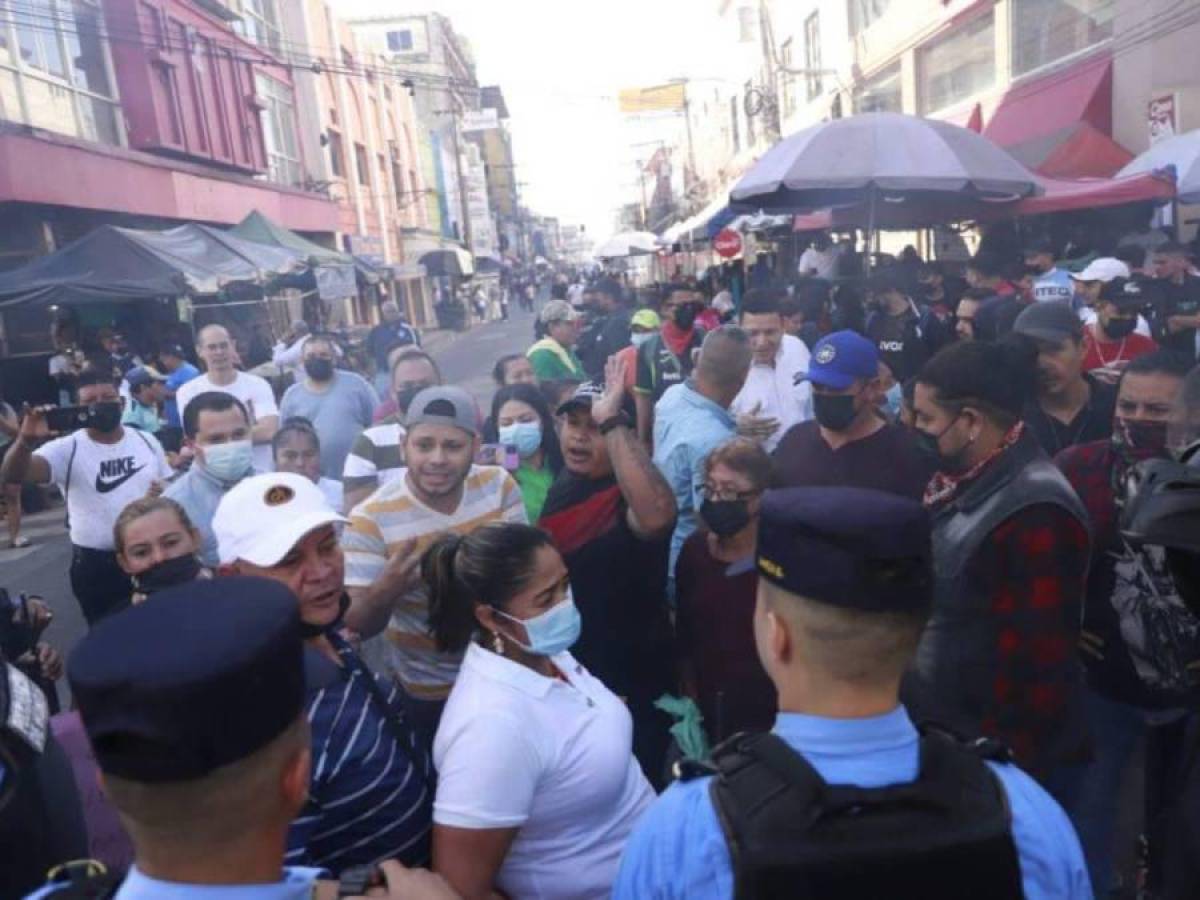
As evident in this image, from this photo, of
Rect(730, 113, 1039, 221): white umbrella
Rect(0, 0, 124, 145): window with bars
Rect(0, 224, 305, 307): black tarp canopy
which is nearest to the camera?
Rect(730, 113, 1039, 221): white umbrella

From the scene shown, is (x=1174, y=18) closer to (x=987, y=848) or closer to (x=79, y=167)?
(x=987, y=848)

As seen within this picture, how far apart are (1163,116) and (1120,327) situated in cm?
849

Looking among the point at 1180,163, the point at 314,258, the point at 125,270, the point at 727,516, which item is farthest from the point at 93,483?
the point at 314,258

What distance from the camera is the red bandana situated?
2.62 metres

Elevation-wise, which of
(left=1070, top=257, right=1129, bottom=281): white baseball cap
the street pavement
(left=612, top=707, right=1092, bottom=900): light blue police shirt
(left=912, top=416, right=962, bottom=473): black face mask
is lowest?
the street pavement

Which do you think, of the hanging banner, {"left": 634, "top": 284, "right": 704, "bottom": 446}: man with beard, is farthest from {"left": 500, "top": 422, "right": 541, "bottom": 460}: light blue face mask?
the hanging banner

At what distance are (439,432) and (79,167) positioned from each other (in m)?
13.4

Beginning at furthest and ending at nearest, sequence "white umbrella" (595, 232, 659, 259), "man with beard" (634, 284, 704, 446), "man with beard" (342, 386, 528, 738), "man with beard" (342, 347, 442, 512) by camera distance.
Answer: "white umbrella" (595, 232, 659, 259), "man with beard" (634, 284, 704, 446), "man with beard" (342, 347, 442, 512), "man with beard" (342, 386, 528, 738)

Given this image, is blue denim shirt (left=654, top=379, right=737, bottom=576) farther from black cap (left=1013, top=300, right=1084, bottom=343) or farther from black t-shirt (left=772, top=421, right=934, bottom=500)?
black cap (left=1013, top=300, right=1084, bottom=343)

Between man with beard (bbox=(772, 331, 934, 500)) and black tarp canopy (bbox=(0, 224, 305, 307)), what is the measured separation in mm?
9852

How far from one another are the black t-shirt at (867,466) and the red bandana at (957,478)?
716mm

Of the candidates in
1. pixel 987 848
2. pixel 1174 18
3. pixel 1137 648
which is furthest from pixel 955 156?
pixel 1174 18

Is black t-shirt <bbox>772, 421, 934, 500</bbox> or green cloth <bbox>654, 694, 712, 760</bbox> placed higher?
black t-shirt <bbox>772, 421, 934, 500</bbox>

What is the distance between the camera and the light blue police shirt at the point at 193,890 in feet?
4.01
